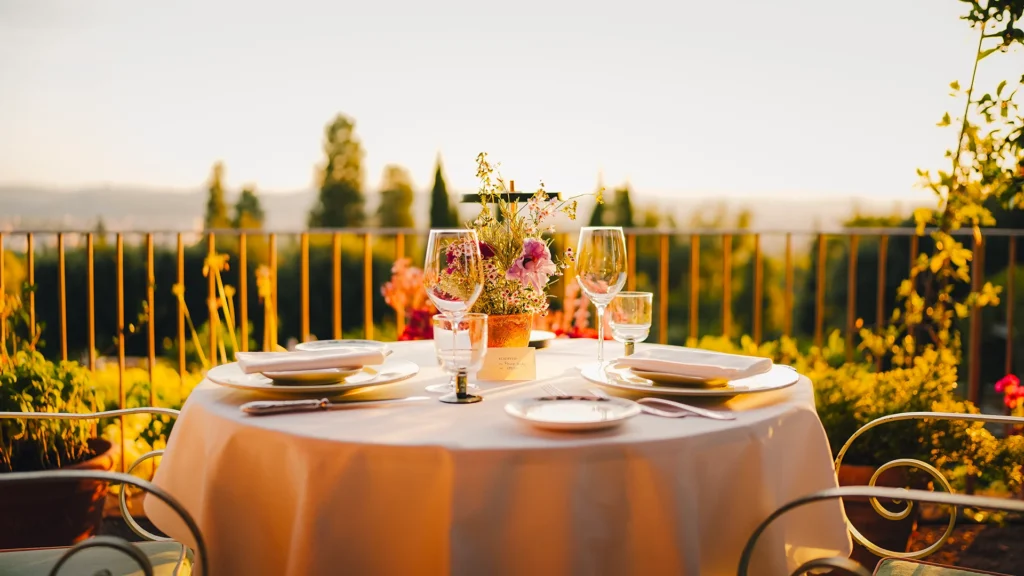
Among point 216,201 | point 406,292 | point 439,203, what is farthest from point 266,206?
point 406,292

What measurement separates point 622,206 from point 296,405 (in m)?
6.12

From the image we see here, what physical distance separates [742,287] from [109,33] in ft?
22.8

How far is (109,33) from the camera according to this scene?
6789mm

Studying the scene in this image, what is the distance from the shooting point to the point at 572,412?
1.18m

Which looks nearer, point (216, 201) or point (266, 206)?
point (216, 201)

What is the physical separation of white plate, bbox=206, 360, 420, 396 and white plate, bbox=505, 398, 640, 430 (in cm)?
31

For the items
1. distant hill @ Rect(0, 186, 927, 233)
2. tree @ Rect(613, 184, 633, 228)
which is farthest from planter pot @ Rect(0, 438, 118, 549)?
tree @ Rect(613, 184, 633, 228)

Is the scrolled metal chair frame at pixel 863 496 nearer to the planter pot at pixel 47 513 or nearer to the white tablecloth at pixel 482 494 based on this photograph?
the white tablecloth at pixel 482 494

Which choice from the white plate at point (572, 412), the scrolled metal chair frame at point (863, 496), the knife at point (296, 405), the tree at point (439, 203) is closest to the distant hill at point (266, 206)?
the tree at point (439, 203)

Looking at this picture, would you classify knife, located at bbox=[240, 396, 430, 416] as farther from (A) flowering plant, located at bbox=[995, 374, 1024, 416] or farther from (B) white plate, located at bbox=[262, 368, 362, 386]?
(A) flowering plant, located at bbox=[995, 374, 1024, 416]

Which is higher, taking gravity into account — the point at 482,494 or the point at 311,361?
the point at 311,361

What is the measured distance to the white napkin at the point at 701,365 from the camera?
1.33 m

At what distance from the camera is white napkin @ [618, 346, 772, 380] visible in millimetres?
Answer: 1333

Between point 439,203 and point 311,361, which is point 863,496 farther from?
point 439,203
